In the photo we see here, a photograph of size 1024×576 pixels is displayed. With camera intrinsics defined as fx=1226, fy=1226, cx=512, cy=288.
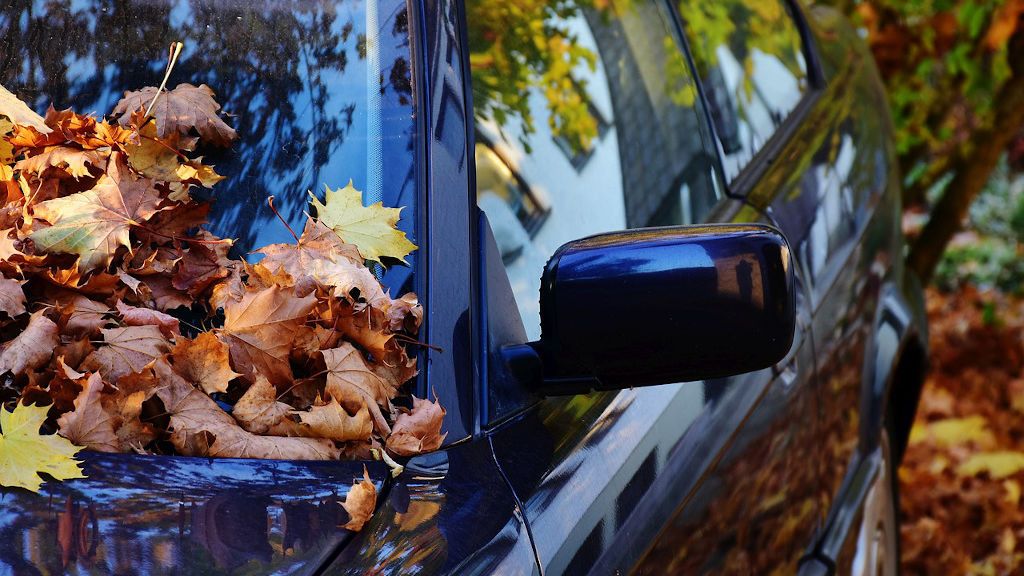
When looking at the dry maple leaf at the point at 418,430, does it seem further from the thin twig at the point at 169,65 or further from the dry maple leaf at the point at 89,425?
the thin twig at the point at 169,65

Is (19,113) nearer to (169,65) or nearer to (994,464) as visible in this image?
(169,65)

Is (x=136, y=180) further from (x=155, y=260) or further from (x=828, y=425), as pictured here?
(x=828, y=425)

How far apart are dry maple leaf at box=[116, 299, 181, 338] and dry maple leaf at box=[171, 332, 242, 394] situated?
48mm

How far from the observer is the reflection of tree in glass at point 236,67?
1.76m

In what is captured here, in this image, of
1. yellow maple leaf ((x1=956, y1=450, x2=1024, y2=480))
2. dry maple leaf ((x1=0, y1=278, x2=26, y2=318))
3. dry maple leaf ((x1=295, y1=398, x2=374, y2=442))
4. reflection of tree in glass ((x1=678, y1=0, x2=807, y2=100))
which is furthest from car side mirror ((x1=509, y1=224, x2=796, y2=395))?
yellow maple leaf ((x1=956, y1=450, x2=1024, y2=480))

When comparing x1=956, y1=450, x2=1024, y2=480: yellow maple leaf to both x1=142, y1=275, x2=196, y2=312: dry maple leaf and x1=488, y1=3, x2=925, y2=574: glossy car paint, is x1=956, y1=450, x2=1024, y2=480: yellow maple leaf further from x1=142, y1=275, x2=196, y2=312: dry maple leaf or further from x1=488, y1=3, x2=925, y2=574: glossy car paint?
x1=142, y1=275, x2=196, y2=312: dry maple leaf

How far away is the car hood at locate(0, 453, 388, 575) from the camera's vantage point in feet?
4.17

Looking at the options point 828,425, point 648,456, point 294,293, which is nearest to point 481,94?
point 294,293

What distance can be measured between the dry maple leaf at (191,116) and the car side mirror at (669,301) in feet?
1.85

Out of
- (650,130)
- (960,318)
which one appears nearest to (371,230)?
(650,130)

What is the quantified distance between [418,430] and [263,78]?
2.09 ft

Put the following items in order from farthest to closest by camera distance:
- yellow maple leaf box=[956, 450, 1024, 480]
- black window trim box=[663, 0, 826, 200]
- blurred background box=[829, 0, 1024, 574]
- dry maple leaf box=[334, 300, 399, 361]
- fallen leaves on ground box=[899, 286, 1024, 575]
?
yellow maple leaf box=[956, 450, 1024, 480], blurred background box=[829, 0, 1024, 574], fallen leaves on ground box=[899, 286, 1024, 575], black window trim box=[663, 0, 826, 200], dry maple leaf box=[334, 300, 399, 361]

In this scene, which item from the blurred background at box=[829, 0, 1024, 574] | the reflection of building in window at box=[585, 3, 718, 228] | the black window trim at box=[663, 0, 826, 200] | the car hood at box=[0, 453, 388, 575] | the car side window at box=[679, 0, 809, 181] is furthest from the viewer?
the blurred background at box=[829, 0, 1024, 574]

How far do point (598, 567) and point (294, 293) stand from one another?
54 cm
